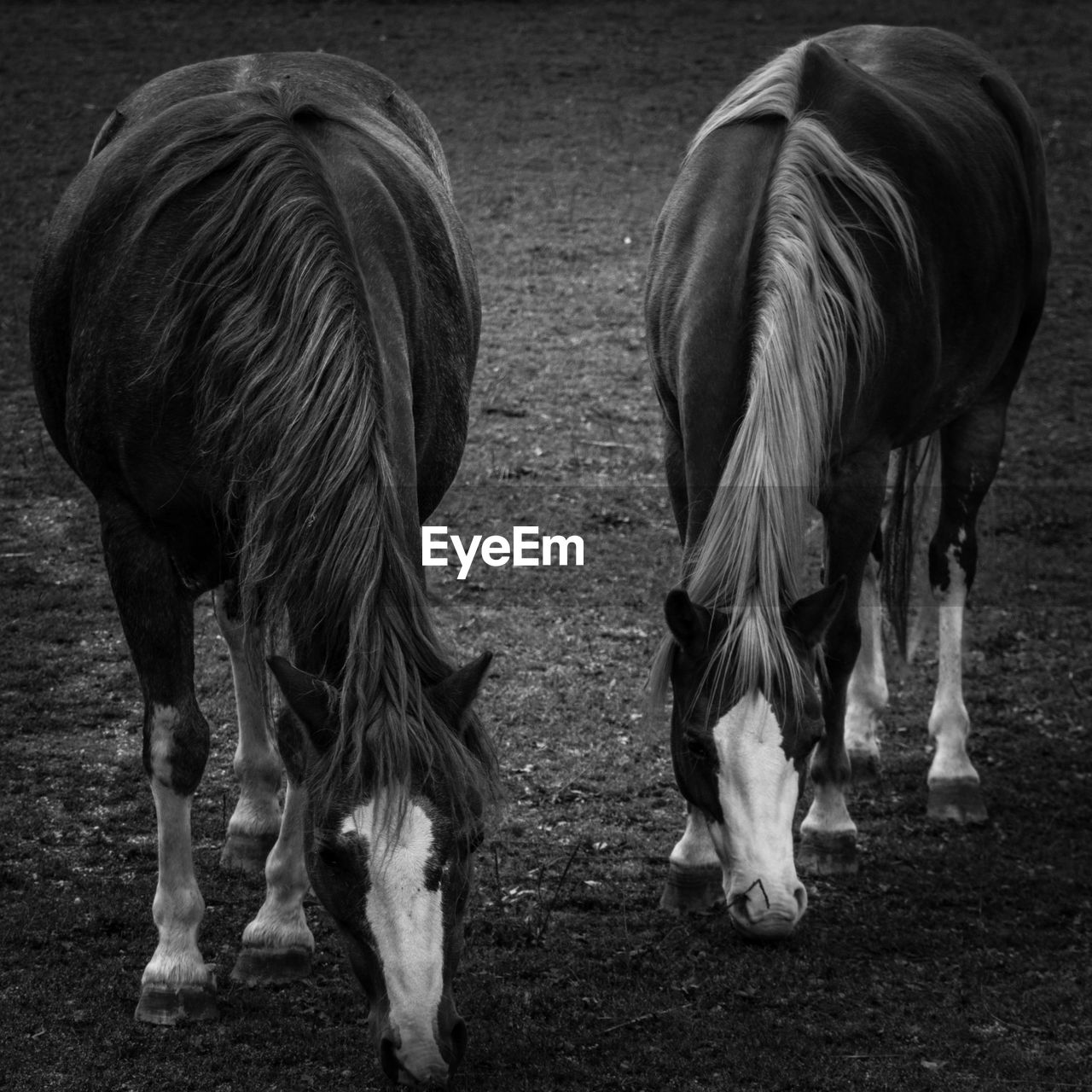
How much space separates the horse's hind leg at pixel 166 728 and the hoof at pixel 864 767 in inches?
93.6

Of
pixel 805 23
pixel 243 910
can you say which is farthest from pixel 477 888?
pixel 805 23

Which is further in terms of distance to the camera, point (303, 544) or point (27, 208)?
point (27, 208)

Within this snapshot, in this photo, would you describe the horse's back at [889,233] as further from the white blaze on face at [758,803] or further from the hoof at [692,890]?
the hoof at [692,890]

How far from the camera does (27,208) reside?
32.8ft

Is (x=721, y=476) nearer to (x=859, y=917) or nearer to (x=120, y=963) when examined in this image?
(x=859, y=917)

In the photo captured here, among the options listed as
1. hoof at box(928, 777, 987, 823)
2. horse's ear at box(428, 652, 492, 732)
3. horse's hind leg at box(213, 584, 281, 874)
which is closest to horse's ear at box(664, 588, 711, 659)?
horse's ear at box(428, 652, 492, 732)

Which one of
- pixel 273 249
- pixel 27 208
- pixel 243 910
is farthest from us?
pixel 27 208

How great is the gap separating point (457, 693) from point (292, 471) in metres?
0.55

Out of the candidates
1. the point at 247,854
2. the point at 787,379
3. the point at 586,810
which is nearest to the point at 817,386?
the point at 787,379

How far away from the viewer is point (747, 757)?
3.38m

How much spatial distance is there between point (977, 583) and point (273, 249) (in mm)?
4173

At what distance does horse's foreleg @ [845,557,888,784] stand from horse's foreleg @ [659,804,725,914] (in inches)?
39.0

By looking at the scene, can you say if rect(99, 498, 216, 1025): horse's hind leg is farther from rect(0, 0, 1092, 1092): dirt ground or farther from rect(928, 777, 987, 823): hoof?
rect(928, 777, 987, 823): hoof

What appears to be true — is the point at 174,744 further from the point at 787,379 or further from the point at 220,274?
the point at 787,379
